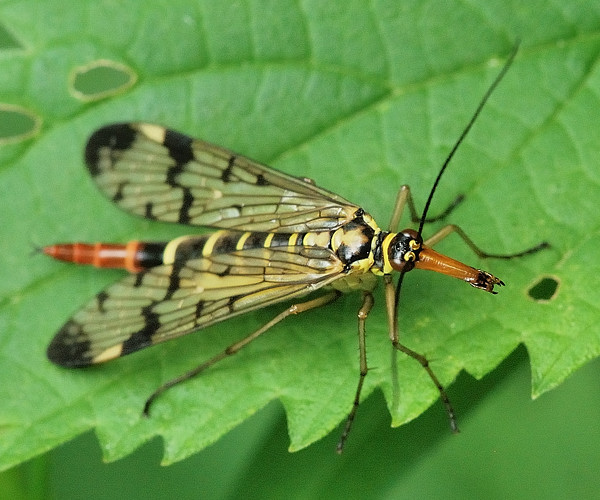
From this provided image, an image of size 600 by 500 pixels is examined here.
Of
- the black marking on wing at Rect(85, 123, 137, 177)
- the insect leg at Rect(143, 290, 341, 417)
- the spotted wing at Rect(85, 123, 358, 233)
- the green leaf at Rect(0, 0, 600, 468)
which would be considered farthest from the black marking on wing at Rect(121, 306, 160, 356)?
the black marking on wing at Rect(85, 123, 137, 177)

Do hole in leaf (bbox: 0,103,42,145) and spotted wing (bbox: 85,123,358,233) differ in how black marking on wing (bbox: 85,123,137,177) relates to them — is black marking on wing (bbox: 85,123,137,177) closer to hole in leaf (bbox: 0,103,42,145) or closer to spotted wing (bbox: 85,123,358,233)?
spotted wing (bbox: 85,123,358,233)

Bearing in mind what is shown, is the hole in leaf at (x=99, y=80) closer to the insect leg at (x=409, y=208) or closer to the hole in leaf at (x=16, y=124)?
the hole in leaf at (x=16, y=124)

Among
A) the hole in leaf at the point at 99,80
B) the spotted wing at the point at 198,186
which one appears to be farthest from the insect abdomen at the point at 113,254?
the hole in leaf at the point at 99,80

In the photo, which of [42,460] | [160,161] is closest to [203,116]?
[160,161]

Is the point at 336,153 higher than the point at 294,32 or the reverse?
the reverse

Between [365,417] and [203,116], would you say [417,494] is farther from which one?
[203,116]

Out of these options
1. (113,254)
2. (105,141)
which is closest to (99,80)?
(105,141)
